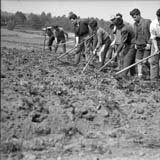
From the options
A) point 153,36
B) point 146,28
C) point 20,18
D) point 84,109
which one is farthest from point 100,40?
point 20,18

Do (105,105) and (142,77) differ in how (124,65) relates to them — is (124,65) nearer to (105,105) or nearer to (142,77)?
(142,77)

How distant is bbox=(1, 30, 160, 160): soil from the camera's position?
4.14 meters

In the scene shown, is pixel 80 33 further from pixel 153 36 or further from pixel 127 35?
pixel 153 36

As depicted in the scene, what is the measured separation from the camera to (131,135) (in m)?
4.66

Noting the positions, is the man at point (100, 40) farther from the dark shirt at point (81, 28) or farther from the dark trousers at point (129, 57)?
the dark trousers at point (129, 57)

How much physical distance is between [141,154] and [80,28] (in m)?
5.40

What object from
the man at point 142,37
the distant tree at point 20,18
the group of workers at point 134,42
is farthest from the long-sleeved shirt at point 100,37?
the distant tree at point 20,18

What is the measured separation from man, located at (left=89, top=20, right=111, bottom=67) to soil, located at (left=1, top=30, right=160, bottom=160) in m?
1.83

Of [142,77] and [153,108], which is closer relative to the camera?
[153,108]

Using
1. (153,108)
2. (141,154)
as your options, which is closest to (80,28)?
(153,108)

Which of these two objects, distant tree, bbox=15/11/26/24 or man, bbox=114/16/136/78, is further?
distant tree, bbox=15/11/26/24

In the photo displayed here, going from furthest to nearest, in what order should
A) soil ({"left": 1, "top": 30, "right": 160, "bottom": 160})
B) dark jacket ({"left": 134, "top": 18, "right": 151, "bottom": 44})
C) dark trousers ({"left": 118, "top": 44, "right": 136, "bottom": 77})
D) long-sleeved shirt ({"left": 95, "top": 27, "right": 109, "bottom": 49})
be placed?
long-sleeved shirt ({"left": 95, "top": 27, "right": 109, "bottom": 49}) < dark trousers ({"left": 118, "top": 44, "right": 136, "bottom": 77}) < dark jacket ({"left": 134, "top": 18, "right": 151, "bottom": 44}) < soil ({"left": 1, "top": 30, "right": 160, "bottom": 160})

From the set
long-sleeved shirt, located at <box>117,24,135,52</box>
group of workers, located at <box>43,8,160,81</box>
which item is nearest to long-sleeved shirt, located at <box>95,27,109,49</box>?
group of workers, located at <box>43,8,160,81</box>

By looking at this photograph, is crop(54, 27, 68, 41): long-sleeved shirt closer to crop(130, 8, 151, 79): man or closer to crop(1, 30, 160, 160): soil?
crop(130, 8, 151, 79): man
